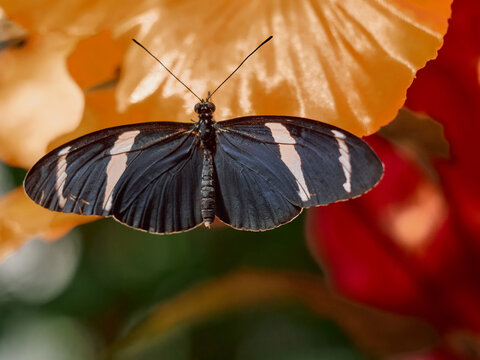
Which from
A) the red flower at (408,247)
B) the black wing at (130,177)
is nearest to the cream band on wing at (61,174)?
the black wing at (130,177)

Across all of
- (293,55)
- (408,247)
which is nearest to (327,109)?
(293,55)

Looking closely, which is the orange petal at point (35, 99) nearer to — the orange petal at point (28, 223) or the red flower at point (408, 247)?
the orange petal at point (28, 223)

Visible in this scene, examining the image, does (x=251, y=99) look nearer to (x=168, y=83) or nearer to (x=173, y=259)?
(x=168, y=83)

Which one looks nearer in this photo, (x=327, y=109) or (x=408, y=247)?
(x=327, y=109)

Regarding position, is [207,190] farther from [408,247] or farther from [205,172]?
[408,247]

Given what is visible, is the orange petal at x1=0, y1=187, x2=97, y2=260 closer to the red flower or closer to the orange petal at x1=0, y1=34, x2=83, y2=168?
the orange petal at x1=0, y1=34, x2=83, y2=168

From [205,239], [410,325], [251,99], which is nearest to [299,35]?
[251,99]

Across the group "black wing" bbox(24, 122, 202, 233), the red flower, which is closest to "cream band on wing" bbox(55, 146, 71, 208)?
"black wing" bbox(24, 122, 202, 233)

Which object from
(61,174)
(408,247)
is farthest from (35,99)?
(408,247)
